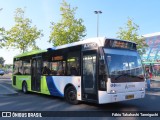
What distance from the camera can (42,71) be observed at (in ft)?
49.9

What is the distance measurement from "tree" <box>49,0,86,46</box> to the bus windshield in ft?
68.6

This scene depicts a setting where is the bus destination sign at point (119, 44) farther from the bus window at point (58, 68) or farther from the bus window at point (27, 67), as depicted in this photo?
the bus window at point (27, 67)

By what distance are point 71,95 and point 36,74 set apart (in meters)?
4.37

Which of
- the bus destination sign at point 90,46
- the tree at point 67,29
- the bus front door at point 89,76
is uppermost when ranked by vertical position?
the tree at point 67,29

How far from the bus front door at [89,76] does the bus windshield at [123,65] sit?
748mm

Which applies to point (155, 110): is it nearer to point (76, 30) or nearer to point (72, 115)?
point (72, 115)

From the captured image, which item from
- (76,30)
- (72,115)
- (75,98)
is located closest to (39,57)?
(75,98)

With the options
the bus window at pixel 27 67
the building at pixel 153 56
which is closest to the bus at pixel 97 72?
the bus window at pixel 27 67

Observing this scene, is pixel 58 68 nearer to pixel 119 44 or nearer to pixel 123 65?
pixel 119 44

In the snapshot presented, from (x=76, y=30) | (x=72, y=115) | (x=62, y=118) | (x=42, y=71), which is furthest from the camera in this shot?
(x=76, y=30)

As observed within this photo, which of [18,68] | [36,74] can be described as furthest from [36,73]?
[18,68]

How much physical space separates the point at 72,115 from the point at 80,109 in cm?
139

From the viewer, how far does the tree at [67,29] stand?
31.6m

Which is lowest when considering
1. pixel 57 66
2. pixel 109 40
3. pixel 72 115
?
pixel 72 115
